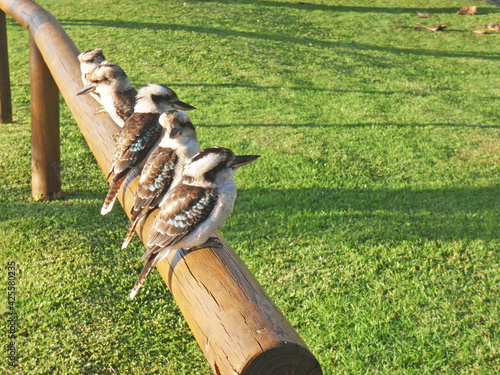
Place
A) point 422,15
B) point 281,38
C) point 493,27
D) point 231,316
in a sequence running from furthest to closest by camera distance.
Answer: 1. point 422,15
2. point 493,27
3. point 281,38
4. point 231,316

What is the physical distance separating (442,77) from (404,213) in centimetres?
461

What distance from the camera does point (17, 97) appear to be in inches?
303

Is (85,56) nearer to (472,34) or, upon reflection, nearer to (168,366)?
(168,366)

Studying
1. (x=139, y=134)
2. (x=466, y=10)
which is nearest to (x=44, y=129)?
(x=139, y=134)

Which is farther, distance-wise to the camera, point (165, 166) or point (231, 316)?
point (165, 166)

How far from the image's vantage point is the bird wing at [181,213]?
2.34 m

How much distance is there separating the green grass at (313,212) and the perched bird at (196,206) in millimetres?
1567

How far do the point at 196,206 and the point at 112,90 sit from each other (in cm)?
176

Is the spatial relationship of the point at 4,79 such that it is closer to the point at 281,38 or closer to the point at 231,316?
the point at 281,38

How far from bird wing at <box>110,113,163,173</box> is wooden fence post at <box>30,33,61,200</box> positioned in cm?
199

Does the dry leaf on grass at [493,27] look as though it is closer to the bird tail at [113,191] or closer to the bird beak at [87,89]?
the bird beak at [87,89]

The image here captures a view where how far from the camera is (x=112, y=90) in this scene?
3781 mm

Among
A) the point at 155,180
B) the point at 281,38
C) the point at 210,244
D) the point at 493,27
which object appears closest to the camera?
the point at 210,244

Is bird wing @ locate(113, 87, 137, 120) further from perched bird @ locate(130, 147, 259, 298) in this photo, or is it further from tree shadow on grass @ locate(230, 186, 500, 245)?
tree shadow on grass @ locate(230, 186, 500, 245)
